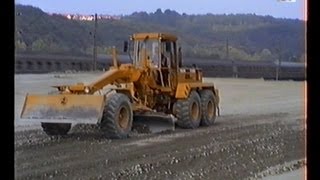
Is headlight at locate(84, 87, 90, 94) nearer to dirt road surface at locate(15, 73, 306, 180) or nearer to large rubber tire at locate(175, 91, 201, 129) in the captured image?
dirt road surface at locate(15, 73, 306, 180)

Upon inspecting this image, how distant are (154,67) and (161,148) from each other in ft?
4.81

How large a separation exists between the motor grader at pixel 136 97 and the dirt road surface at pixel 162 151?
0.38ft

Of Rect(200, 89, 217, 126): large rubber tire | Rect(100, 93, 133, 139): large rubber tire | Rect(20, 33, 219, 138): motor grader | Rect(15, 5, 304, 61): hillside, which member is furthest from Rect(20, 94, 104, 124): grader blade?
Rect(200, 89, 217, 126): large rubber tire

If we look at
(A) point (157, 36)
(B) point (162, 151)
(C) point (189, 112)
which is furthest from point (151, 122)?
(B) point (162, 151)

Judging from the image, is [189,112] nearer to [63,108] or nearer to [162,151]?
[63,108]

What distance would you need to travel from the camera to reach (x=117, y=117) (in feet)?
17.1

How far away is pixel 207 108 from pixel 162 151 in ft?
6.73

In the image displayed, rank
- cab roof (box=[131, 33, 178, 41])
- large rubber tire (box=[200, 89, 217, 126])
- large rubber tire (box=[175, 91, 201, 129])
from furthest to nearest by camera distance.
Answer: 1. large rubber tire (box=[200, 89, 217, 126])
2. large rubber tire (box=[175, 91, 201, 129])
3. cab roof (box=[131, 33, 178, 41])

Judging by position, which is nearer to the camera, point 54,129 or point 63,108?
point 63,108

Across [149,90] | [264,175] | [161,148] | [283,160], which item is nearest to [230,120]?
[149,90]

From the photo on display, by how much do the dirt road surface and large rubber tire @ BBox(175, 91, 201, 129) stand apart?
0.09m

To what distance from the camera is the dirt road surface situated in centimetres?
363

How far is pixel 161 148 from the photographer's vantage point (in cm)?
465

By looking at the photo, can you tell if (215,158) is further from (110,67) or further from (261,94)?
(261,94)
